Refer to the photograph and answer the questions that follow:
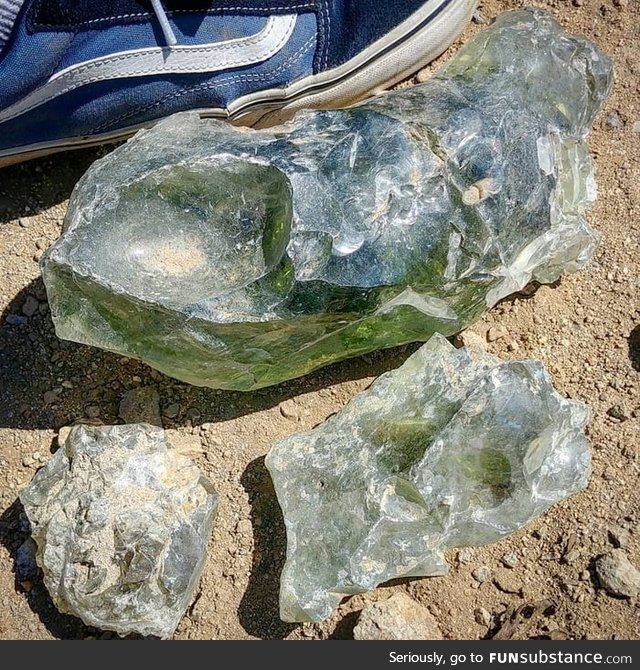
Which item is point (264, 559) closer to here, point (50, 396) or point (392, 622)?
point (392, 622)

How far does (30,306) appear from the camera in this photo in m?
2.09

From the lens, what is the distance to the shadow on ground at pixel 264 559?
6.25ft

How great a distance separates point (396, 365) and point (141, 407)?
0.59 m

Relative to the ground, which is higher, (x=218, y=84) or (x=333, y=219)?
(x=218, y=84)

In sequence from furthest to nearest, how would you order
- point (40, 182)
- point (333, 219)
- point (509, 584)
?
point (40, 182)
point (509, 584)
point (333, 219)

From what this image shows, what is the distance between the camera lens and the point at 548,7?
212cm

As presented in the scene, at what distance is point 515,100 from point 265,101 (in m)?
0.59

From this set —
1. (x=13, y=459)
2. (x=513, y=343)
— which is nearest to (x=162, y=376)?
(x=13, y=459)

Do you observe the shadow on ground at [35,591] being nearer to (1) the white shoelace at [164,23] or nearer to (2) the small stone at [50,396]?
(2) the small stone at [50,396]

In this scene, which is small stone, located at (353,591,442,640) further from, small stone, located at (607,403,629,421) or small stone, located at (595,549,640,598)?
small stone, located at (607,403,629,421)

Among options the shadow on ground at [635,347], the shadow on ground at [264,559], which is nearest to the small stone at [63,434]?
the shadow on ground at [264,559]

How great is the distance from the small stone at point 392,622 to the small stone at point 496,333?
2.00 ft

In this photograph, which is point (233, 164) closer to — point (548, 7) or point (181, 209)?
point (181, 209)

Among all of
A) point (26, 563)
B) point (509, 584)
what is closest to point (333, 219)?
point (509, 584)
